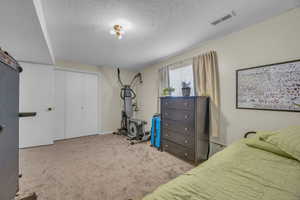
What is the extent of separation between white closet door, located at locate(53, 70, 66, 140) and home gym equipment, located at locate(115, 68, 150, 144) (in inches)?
69.7

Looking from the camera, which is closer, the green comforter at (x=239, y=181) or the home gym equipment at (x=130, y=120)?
the green comforter at (x=239, y=181)

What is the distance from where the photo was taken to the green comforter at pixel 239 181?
706 mm

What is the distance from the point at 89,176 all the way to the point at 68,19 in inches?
96.5

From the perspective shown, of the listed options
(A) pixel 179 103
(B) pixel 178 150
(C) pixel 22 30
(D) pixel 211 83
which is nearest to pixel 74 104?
(C) pixel 22 30

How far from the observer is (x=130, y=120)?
405 centimetres

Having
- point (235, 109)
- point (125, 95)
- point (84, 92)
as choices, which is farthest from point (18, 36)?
point (235, 109)

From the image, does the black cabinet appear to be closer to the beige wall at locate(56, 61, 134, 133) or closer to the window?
the window

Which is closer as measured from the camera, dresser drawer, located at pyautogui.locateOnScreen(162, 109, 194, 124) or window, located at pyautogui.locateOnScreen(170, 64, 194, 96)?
dresser drawer, located at pyautogui.locateOnScreen(162, 109, 194, 124)

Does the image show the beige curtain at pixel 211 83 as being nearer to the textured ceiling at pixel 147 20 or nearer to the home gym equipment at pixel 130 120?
the textured ceiling at pixel 147 20

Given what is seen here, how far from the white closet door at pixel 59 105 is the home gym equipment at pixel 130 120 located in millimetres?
1769

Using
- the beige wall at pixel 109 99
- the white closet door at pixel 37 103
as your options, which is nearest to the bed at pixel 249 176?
the white closet door at pixel 37 103

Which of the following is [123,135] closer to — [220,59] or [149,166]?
[149,166]

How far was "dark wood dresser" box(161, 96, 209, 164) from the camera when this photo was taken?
91.3 inches

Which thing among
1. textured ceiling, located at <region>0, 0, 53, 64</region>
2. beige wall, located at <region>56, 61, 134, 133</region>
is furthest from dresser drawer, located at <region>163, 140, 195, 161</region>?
textured ceiling, located at <region>0, 0, 53, 64</region>
